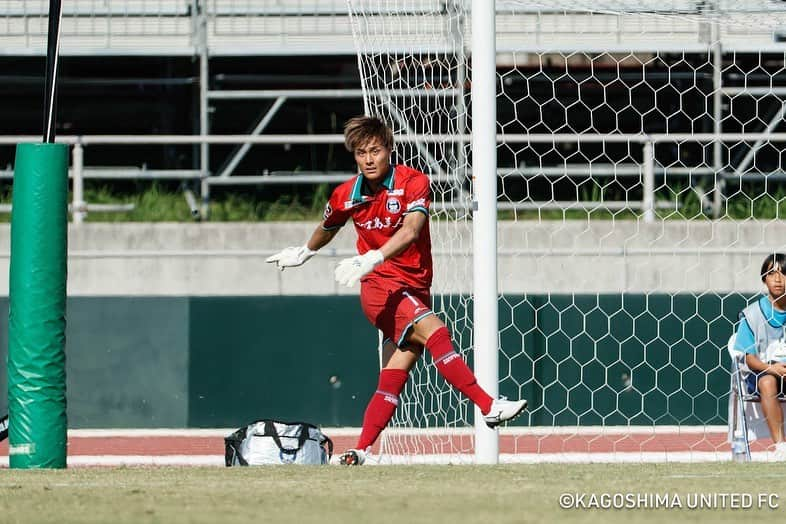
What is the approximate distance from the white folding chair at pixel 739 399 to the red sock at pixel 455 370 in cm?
222

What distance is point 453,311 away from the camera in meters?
9.40

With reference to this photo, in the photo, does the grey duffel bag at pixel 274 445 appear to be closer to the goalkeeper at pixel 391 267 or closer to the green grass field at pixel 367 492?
the goalkeeper at pixel 391 267

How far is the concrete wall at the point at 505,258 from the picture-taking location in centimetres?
1096

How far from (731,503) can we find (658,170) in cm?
734

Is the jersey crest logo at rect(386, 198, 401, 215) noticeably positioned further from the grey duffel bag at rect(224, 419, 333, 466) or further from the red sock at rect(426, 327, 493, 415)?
the grey duffel bag at rect(224, 419, 333, 466)

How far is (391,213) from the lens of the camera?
7223mm

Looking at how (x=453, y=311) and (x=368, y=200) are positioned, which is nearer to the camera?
(x=368, y=200)

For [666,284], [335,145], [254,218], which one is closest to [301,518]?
[666,284]

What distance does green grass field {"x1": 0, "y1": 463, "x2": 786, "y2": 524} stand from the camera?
5.03 metres

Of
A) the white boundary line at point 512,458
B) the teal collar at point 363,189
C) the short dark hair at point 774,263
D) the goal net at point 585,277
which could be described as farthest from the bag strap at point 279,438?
the short dark hair at point 774,263

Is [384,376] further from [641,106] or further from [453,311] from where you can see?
[641,106]

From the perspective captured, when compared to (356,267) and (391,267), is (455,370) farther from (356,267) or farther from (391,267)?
(356,267)

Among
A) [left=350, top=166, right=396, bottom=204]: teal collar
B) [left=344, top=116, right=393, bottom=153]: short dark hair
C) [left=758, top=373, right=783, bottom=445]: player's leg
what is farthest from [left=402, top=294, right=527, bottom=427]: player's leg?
[left=758, top=373, right=783, bottom=445]: player's leg

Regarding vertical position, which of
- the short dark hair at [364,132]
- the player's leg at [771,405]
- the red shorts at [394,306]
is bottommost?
the player's leg at [771,405]
